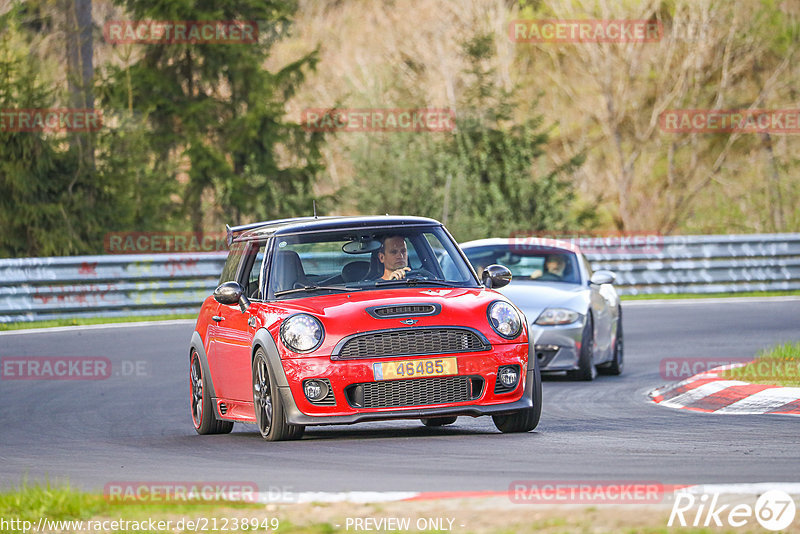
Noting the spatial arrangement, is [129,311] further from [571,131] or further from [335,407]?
[571,131]

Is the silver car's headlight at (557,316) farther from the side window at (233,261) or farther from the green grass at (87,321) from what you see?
the green grass at (87,321)

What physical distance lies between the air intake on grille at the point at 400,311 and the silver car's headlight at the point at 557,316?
18.4 ft

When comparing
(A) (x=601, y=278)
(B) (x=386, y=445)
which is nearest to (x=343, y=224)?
(B) (x=386, y=445)

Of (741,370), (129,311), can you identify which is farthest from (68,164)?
(741,370)

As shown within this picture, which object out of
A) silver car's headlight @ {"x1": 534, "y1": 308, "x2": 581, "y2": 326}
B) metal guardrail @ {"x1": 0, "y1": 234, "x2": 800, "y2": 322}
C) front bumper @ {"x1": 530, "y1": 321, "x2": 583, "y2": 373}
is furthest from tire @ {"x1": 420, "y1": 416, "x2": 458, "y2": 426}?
metal guardrail @ {"x1": 0, "y1": 234, "x2": 800, "y2": 322}

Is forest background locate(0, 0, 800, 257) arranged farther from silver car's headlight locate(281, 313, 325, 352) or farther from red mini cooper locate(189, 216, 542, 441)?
silver car's headlight locate(281, 313, 325, 352)

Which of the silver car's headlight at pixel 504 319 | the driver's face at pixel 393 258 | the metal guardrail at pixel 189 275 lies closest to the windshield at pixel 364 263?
the driver's face at pixel 393 258

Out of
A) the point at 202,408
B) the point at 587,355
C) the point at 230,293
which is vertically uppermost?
the point at 230,293

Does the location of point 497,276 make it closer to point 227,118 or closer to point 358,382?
point 358,382

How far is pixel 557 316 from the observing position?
1490cm

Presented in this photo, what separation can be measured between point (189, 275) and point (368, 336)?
48.5 ft

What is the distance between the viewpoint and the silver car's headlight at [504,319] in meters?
9.53

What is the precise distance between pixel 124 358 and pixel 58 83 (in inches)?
414

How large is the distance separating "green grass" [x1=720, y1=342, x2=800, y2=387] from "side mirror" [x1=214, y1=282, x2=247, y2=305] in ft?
15.9
